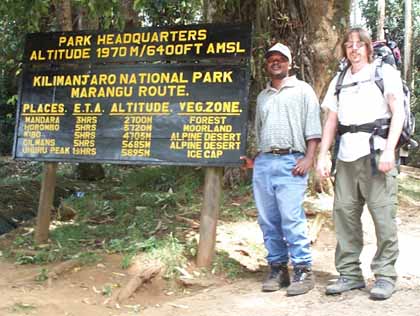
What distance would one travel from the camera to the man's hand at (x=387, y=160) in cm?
401

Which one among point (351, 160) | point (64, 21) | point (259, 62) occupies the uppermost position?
point (64, 21)

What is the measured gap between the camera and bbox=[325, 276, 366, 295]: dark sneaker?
435 cm

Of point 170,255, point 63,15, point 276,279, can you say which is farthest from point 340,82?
point 63,15

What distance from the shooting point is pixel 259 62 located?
808 centimetres

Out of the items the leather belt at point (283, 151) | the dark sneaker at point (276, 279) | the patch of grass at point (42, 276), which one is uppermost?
the leather belt at point (283, 151)

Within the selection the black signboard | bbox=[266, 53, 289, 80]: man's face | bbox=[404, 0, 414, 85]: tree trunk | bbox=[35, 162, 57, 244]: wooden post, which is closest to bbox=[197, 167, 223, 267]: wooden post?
the black signboard

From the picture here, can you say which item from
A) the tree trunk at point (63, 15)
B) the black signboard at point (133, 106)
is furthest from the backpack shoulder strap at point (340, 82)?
the tree trunk at point (63, 15)

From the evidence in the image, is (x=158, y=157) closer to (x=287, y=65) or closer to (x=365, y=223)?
(x=287, y=65)

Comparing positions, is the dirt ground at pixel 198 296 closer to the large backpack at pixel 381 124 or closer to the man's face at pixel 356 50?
the large backpack at pixel 381 124

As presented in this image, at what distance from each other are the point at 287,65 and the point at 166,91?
1.43m

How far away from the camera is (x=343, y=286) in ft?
14.3

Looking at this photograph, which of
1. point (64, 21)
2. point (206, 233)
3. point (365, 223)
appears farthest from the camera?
point (64, 21)

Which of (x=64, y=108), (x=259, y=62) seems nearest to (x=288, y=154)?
(x=64, y=108)

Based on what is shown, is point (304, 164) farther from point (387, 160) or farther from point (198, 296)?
point (198, 296)
